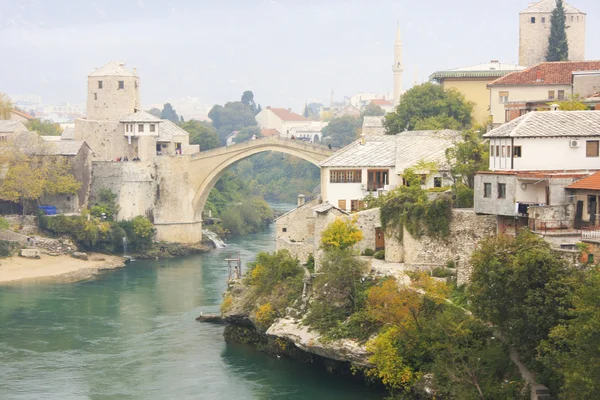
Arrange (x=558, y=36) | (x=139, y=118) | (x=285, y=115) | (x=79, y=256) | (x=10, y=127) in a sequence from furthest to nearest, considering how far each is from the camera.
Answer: (x=285, y=115)
(x=139, y=118)
(x=10, y=127)
(x=558, y=36)
(x=79, y=256)

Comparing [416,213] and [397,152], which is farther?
[397,152]

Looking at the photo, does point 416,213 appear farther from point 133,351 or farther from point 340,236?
point 133,351

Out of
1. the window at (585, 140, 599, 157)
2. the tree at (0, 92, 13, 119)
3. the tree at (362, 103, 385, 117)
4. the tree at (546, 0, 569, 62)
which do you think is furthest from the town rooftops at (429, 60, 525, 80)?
the tree at (362, 103, 385, 117)

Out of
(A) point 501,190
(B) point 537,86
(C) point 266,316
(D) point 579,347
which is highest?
(B) point 537,86

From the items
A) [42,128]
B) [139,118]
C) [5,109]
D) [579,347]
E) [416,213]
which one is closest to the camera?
[579,347]

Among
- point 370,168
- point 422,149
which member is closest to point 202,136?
point 370,168

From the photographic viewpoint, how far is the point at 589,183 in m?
33.2

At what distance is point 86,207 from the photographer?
68.4m

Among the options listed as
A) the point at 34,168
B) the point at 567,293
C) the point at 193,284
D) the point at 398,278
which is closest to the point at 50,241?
the point at 34,168

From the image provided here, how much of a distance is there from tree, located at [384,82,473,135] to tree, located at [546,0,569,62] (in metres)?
6.47

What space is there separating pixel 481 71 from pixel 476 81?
0.65 meters

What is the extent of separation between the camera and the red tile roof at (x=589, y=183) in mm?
32812

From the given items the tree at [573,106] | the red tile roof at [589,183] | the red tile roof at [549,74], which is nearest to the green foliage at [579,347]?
the red tile roof at [589,183]

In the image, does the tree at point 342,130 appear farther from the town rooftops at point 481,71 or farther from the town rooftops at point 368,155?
the town rooftops at point 368,155
